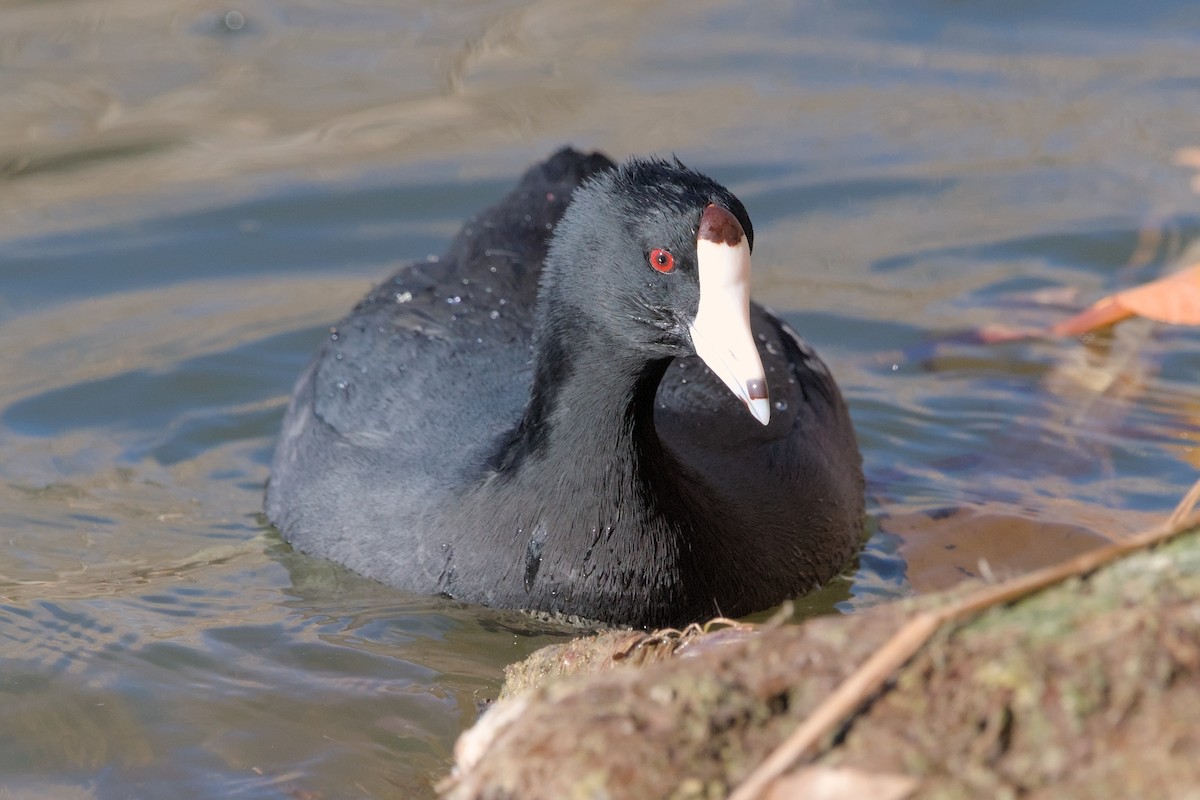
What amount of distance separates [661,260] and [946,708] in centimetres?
165

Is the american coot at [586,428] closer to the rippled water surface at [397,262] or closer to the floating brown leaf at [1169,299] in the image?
the rippled water surface at [397,262]

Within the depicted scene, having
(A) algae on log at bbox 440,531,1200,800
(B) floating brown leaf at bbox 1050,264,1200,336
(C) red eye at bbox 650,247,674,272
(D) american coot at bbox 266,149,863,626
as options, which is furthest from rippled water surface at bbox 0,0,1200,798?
(A) algae on log at bbox 440,531,1200,800

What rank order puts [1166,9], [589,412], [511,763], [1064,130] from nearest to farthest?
[511,763] < [589,412] < [1064,130] < [1166,9]

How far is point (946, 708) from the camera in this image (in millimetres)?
1641

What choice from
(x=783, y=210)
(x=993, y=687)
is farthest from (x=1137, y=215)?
(x=993, y=687)

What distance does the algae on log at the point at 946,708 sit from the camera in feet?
5.16

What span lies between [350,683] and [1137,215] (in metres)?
3.98

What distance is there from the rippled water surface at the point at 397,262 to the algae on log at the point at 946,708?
56.4 inches

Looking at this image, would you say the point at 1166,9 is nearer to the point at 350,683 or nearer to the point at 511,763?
the point at 350,683

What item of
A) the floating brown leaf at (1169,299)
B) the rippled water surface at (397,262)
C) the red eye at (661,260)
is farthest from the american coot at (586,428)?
the floating brown leaf at (1169,299)

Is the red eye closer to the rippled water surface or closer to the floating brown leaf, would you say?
the rippled water surface

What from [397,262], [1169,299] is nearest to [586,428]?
[1169,299]

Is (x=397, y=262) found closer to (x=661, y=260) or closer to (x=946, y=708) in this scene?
(x=661, y=260)

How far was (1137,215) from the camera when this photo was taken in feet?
20.2
